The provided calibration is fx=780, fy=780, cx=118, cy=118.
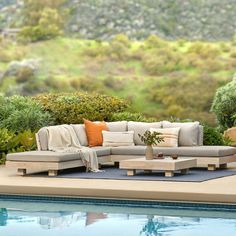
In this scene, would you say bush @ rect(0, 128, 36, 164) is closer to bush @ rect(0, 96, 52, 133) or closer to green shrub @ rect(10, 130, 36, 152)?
green shrub @ rect(10, 130, 36, 152)

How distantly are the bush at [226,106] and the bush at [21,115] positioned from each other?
15.8 ft

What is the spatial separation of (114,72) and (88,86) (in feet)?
4.07

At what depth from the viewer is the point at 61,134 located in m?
12.7

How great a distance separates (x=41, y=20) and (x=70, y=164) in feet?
64.1

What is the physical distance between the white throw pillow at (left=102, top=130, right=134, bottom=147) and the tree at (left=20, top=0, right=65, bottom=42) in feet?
57.5

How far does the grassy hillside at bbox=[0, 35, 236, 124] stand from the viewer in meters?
27.8

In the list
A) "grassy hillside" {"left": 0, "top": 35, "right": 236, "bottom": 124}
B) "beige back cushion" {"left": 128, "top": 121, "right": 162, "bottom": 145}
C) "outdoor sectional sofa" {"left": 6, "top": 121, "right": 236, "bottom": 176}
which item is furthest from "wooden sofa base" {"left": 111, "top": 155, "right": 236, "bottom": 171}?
"grassy hillside" {"left": 0, "top": 35, "right": 236, "bottom": 124}

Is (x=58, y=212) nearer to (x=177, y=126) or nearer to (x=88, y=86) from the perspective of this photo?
(x=177, y=126)

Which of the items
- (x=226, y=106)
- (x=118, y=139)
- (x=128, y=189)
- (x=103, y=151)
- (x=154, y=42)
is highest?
(x=154, y=42)

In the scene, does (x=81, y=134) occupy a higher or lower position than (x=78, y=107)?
lower

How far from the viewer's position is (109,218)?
8.55m

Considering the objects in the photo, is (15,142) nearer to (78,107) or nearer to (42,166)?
(78,107)

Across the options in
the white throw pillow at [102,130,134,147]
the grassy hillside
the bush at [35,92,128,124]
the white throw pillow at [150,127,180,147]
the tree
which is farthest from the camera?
the tree

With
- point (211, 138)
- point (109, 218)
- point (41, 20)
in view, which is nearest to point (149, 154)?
point (211, 138)
